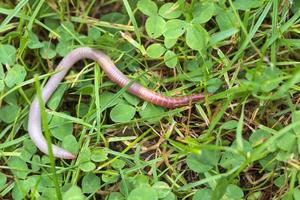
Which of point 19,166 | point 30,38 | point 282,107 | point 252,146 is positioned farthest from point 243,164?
point 30,38

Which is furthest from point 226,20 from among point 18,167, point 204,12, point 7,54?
point 18,167

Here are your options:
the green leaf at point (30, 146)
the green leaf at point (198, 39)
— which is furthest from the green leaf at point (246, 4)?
the green leaf at point (30, 146)

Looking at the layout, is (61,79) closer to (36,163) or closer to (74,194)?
(36,163)

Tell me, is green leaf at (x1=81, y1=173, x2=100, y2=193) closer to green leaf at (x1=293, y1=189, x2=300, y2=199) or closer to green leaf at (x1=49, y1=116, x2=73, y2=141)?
green leaf at (x1=49, y1=116, x2=73, y2=141)

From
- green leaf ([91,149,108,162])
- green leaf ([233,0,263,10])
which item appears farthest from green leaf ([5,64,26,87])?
green leaf ([233,0,263,10])

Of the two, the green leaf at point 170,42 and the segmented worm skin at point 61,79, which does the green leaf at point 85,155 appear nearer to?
the segmented worm skin at point 61,79

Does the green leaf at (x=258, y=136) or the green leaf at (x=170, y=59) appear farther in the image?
the green leaf at (x=170, y=59)

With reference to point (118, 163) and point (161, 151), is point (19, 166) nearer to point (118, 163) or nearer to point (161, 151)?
point (118, 163)
